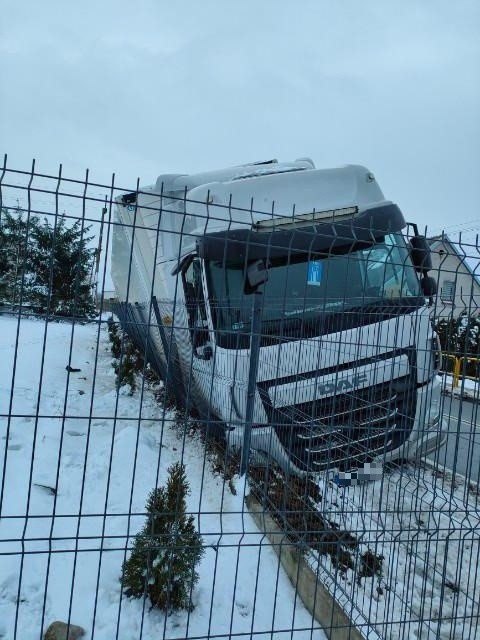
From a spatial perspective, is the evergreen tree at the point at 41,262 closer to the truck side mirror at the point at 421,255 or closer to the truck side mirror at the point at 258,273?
the truck side mirror at the point at 258,273

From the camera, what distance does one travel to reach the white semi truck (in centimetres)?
305

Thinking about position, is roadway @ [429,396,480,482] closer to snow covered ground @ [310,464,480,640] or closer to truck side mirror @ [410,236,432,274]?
snow covered ground @ [310,464,480,640]

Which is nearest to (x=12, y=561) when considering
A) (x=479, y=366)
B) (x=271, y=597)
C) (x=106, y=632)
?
(x=106, y=632)

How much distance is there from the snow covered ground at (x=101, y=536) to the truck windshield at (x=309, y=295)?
3.52ft

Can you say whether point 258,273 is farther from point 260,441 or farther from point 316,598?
point 316,598

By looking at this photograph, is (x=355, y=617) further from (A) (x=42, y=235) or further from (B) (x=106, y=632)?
(A) (x=42, y=235)

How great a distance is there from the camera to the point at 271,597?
125 inches

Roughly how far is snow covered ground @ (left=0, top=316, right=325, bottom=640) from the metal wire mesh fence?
2cm

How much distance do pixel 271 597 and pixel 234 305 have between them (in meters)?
2.09

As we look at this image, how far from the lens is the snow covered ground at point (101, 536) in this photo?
7.49 ft

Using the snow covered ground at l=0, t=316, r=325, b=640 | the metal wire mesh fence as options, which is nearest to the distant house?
the metal wire mesh fence

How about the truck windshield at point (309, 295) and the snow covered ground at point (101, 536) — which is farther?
the truck windshield at point (309, 295)

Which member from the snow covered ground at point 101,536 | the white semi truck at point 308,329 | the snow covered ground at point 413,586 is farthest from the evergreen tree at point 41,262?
the snow covered ground at point 413,586

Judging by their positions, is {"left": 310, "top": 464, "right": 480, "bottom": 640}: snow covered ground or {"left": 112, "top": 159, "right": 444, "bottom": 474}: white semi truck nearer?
{"left": 310, "top": 464, "right": 480, "bottom": 640}: snow covered ground
